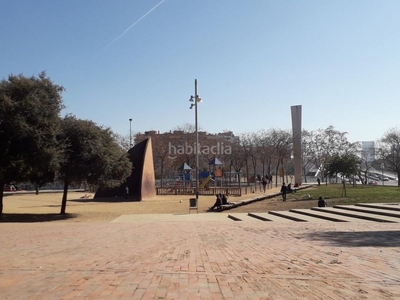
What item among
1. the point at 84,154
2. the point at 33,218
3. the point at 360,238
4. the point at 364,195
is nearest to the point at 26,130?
the point at 84,154

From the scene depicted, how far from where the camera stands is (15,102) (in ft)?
68.3

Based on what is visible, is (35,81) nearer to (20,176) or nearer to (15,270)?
(20,176)

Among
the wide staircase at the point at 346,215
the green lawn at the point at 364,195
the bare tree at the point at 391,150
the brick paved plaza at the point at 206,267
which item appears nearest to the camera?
the brick paved plaza at the point at 206,267

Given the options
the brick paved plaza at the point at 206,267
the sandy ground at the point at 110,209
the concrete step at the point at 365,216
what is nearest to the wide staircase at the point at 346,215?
the concrete step at the point at 365,216

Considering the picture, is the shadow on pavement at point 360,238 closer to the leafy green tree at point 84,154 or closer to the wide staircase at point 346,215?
the wide staircase at point 346,215

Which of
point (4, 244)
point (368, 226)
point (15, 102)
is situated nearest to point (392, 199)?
point (368, 226)

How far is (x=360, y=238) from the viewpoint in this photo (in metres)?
10.2

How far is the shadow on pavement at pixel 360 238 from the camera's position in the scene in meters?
9.17

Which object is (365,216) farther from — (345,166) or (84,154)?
(84,154)

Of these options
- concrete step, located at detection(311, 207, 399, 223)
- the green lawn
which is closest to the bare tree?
the green lawn

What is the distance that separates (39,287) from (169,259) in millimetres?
2652

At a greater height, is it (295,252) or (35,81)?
(35,81)

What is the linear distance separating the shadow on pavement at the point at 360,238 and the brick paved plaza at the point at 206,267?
23mm

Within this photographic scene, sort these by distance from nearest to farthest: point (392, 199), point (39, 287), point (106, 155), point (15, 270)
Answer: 1. point (39, 287)
2. point (15, 270)
3. point (392, 199)
4. point (106, 155)
